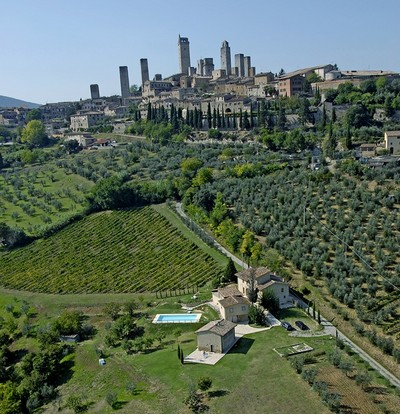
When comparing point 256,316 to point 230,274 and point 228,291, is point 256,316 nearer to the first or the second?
point 228,291

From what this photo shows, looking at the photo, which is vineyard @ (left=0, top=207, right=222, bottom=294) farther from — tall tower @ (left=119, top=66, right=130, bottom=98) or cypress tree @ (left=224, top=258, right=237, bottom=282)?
tall tower @ (left=119, top=66, right=130, bottom=98)

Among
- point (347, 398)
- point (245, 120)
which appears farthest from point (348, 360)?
point (245, 120)

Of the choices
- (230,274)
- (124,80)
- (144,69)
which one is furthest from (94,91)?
(230,274)

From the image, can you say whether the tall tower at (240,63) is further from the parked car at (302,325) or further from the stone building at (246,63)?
the parked car at (302,325)

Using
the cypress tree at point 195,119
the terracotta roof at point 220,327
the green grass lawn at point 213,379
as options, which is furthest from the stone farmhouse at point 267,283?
the cypress tree at point 195,119

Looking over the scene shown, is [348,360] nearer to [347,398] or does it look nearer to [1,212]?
[347,398]
